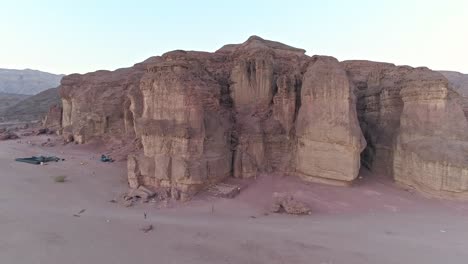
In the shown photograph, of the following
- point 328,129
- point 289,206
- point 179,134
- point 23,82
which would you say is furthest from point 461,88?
point 23,82

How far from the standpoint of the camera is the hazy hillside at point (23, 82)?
5744 inches

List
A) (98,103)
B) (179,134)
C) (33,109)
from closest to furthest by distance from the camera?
(179,134) < (98,103) < (33,109)

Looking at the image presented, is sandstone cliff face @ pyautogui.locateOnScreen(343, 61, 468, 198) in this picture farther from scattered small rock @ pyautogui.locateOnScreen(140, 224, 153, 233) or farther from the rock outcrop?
scattered small rock @ pyautogui.locateOnScreen(140, 224, 153, 233)

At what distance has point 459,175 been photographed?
1080 cm

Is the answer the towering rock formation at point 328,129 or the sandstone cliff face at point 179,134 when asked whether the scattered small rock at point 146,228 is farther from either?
the towering rock formation at point 328,129

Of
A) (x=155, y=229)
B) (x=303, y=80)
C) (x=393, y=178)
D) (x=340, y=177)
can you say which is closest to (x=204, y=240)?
(x=155, y=229)

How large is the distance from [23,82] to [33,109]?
129231 mm

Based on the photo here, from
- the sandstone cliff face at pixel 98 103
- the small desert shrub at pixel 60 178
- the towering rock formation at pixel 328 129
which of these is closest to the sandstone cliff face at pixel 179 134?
the towering rock formation at pixel 328 129

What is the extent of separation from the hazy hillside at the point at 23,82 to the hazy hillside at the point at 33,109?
101 m

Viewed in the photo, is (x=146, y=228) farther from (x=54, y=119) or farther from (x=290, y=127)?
(x=54, y=119)

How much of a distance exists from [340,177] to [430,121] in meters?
4.21

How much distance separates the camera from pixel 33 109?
177 ft

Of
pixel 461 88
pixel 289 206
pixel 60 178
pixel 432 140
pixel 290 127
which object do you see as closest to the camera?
pixel 289 206

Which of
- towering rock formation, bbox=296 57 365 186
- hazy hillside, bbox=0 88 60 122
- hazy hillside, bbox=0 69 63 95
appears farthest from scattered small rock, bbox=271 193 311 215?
hazy hillside, bbox=0 69 63 95
